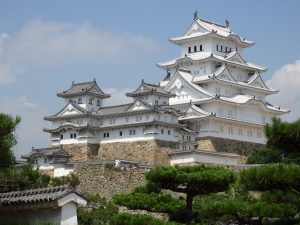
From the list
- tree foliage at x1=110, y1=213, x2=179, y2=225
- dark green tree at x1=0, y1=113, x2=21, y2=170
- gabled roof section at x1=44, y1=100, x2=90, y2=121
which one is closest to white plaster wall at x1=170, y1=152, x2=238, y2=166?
gabled roof section at x1=44, y1=100, x2=90, y2=121

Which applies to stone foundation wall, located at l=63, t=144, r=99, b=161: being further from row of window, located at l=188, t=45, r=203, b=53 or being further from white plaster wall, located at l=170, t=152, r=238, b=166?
row of window, located at l=188, t=45, r=203, b=53

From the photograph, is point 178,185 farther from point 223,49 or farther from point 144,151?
point 223,49

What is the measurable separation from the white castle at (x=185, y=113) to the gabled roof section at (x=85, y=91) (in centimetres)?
8

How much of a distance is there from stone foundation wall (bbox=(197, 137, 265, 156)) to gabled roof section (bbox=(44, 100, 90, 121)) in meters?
8.83

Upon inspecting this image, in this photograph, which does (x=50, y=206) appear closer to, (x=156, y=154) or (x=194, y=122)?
(x=156, y=154)

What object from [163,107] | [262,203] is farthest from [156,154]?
[262,203]

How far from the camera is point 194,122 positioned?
153ft

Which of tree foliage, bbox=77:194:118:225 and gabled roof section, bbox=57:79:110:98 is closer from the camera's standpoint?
tree foliage, bbox=77:194:118:225

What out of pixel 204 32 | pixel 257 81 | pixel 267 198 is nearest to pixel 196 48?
pixel 204 32

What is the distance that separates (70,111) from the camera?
4816 centimetres

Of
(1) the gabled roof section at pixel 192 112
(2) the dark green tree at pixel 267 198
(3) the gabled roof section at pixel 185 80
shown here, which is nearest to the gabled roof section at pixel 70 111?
(3) the gabled roof section at pixel 185 80

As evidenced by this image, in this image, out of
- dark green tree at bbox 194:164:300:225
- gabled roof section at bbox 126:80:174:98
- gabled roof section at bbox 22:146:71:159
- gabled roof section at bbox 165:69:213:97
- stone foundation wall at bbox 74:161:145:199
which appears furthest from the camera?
gabled roof section at bbox 165:69:213:97

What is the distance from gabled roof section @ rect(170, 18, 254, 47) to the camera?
52.3 m

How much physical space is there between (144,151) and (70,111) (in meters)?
7.83
